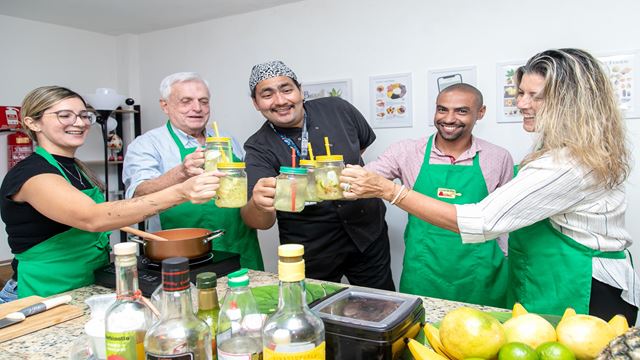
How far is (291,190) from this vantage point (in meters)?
1.48

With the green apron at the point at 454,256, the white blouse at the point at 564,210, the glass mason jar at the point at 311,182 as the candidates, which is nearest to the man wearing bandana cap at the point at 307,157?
the green apron at the point at 454,256

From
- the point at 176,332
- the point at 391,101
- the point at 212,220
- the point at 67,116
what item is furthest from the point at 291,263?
the point at 391,101

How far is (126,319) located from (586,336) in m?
0.79

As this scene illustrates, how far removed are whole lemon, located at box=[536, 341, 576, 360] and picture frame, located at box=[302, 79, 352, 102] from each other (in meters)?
2.63

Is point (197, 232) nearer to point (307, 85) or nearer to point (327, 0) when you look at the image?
point (307, 85)

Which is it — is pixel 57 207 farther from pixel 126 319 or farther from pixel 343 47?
pixel 343 47

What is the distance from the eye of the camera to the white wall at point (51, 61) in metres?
3.68

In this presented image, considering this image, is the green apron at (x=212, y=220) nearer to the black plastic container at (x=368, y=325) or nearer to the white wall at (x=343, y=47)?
the white wall at (x=343, y=47)

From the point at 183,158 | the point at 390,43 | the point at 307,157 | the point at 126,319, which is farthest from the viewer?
the point at 390,43

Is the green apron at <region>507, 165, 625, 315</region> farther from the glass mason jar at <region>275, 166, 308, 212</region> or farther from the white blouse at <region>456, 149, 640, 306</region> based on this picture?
the glass mason jar at <region>275, 166, 308, 212</region>

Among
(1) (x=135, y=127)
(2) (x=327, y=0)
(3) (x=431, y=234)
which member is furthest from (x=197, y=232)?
(1) (x=135, y=127)

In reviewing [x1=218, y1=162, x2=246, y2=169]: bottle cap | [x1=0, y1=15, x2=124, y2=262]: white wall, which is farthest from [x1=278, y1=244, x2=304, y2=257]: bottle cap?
[x1=0, y1=15, x2=124, y2=262]: white wall

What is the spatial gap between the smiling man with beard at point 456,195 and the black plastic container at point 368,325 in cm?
128

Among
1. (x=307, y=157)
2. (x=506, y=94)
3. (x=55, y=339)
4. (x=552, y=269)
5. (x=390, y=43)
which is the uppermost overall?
(x=390, y=43)
